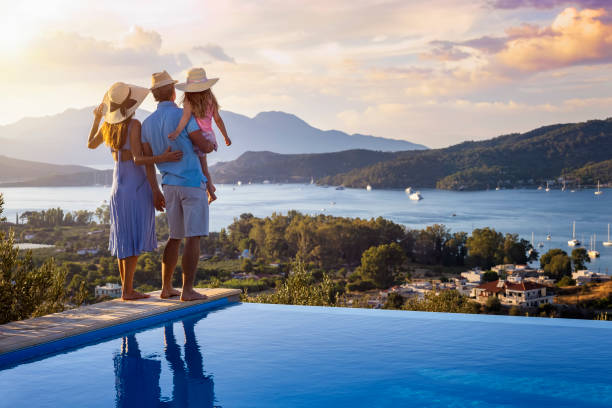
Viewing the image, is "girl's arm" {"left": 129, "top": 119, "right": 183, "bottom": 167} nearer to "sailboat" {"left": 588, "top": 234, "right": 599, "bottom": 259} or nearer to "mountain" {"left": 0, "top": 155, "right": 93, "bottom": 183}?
"sailboat" {"left": 588, "top": 234, "right": 599, "bottom": 259}

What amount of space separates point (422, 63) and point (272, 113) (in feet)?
153

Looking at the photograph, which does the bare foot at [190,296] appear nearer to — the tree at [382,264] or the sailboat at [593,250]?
the tree at [382,264]

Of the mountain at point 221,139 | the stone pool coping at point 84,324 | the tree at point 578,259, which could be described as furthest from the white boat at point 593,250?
the stone pool coping at point 84,324

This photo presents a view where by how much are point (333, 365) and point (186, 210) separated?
1.15 metres

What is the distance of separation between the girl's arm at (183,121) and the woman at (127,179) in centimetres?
21

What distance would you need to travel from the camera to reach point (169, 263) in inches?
119

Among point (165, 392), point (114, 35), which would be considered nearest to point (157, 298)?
point (165, 392)

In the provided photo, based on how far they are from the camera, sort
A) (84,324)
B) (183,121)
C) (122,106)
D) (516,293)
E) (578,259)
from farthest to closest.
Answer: (578,259)
(516,293)
(122,106)
(183,121)
(84,324)

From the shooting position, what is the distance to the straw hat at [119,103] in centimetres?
288

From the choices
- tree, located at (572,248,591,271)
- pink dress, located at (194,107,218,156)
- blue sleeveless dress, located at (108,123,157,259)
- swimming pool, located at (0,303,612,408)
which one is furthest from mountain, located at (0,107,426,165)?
swimming pool, located at (0,303,612,408)

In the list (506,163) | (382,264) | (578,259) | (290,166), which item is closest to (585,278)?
(578,259)

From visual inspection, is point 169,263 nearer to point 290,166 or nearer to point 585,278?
point 585,278

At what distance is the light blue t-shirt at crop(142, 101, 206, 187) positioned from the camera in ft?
9.21

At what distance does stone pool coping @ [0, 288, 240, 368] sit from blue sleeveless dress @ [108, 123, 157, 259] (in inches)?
12.0
